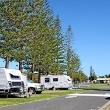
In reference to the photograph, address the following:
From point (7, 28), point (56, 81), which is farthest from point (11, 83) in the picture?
point (56, 81)

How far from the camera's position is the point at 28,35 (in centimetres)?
4319

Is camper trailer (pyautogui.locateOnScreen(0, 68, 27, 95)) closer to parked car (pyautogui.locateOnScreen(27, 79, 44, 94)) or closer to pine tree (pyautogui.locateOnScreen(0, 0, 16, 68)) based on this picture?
parked car (pyautogui.locateOnScreen(27, 79, 44, 94))

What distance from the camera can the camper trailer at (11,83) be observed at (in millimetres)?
23203

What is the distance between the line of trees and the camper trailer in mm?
14023

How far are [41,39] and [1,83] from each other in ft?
83.5

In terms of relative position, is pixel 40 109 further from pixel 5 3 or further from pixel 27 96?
pixel 5 3

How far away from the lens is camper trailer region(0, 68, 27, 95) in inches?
914

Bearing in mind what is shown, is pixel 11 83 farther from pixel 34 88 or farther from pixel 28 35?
pixel 28 35

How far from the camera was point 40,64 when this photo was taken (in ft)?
174

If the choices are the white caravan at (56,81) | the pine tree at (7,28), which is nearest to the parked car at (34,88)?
the pine tree at (7,28)

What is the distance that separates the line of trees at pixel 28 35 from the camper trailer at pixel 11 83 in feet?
46.0

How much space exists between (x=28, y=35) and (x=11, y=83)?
20.2 m

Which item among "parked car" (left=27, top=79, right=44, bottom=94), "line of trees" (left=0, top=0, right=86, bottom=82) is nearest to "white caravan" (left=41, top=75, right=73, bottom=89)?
"line of trees" (left=0, top=0, right=86, bottom=82)

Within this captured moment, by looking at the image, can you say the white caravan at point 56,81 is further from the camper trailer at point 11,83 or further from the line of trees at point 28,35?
the camper trailer at point 11,83
